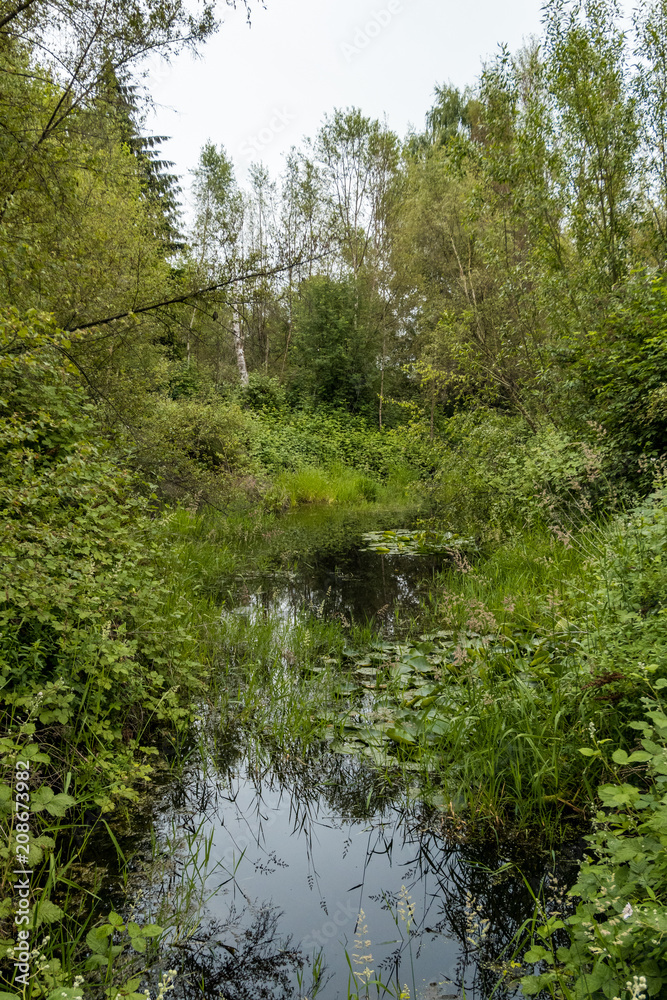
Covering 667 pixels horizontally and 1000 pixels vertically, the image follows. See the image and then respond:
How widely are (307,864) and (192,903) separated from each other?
581 mm

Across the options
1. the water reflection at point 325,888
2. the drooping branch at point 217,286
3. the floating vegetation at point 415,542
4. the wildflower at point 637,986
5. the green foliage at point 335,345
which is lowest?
the water reflection at point 325,888

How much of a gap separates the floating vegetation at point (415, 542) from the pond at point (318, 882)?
5748 millimetres

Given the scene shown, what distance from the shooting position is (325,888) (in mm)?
2512

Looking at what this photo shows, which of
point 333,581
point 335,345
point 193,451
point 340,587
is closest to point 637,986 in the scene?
point 340,587

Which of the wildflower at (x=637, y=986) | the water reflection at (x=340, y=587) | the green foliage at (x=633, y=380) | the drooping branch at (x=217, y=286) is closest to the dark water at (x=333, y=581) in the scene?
the water reflection at (x=340, y=587)

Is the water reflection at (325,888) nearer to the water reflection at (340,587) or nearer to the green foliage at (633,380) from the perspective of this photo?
the water reflection at (340,587)

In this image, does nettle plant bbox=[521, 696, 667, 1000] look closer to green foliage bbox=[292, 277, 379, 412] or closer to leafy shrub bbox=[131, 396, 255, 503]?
leafy shrub bbox=[131, 396, 255, 503]

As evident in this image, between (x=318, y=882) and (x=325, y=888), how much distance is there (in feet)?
0.16

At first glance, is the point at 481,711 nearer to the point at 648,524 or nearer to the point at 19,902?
the point at 648,524

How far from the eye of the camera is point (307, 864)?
8.76 feet

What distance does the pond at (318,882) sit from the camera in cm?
205

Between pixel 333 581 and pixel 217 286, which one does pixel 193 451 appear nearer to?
pixel 333 581

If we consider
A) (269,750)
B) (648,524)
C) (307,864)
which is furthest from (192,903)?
(648,524)

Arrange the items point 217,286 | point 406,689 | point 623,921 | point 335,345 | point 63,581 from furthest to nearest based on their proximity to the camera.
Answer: point 335,345, point 217,286, point 406,689, point 63,581, point 623,921
